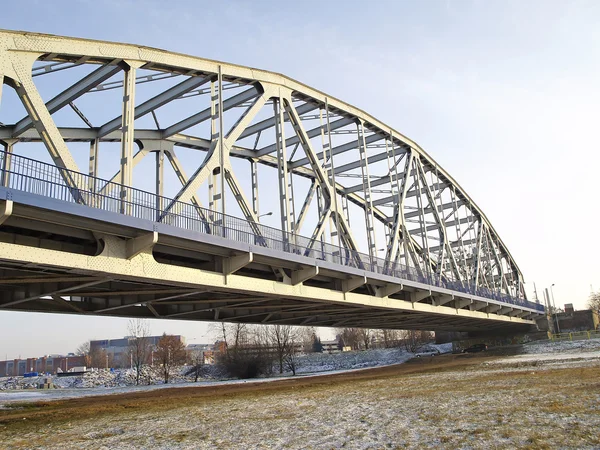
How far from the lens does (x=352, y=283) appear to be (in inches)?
1064

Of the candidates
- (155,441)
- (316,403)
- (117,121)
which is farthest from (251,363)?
(155,441)

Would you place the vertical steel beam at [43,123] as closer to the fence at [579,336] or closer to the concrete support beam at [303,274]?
the concrete support beam at [303,274]

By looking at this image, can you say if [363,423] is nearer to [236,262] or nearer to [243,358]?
[236,262]

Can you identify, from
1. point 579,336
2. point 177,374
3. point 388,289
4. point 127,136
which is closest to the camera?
point 127,136

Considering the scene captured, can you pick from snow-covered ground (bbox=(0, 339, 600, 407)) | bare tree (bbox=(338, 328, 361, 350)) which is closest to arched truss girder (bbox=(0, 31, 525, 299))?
snow-covered ground (bbox=(0, 339, 600, 407))

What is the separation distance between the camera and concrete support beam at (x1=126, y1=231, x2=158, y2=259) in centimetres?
1580

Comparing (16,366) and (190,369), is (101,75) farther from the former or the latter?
(16,366)

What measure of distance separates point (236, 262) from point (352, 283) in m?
9.18

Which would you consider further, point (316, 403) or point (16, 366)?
point (16, 366)

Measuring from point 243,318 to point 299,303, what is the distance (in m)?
6.68

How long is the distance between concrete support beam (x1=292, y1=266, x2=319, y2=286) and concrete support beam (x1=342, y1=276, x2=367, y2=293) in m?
4.42

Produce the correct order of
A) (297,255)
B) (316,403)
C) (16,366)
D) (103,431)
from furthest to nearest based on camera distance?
1. (16,366)
2. (297,255)
3. (316,403)
4. (103,431)

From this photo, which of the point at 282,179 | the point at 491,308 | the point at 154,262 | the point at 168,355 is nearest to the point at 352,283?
the point at 282,179

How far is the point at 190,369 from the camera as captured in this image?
69438mm
